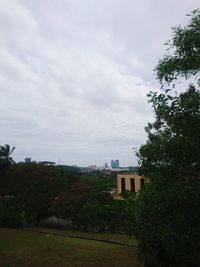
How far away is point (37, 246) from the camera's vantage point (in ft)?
76.3

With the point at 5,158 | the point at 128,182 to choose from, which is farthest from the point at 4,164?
the point at 128,182

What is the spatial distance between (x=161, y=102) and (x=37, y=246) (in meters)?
18.1

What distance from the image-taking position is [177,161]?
7.23m

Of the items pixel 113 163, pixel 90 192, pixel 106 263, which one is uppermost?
pixel 113 163

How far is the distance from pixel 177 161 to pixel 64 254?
1572 centimetres

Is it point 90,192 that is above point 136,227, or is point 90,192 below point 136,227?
above

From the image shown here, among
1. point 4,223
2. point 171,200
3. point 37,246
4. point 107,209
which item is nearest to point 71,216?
point 107,209

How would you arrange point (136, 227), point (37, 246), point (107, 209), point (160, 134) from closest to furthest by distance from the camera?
point (160, 134) → point (136, 227) → point (37, 246) → point (107, 209)

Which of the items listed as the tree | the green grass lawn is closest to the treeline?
the green grass lawn

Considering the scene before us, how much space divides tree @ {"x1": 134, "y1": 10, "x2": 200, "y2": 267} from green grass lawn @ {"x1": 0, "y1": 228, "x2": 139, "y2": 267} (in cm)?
1117

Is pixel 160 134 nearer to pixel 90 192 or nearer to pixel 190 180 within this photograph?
pixel 190 180

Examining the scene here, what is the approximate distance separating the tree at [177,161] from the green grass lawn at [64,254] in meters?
11.2

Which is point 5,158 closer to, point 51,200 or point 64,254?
point 51,200

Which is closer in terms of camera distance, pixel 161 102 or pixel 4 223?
pixel 161 102
